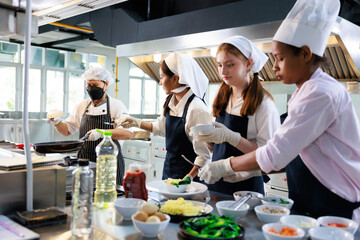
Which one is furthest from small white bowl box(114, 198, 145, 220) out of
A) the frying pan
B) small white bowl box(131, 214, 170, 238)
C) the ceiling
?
the ceiling

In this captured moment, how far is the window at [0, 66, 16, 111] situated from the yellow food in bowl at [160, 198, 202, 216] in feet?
29.4

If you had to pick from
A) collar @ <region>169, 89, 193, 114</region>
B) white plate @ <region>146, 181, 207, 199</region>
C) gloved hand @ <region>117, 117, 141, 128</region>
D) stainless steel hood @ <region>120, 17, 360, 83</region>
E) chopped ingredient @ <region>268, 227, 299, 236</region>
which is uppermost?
stainless steel hood @ <region>120, 17, 360, 83</region>

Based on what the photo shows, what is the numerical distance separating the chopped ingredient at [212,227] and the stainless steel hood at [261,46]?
1746 millimetres

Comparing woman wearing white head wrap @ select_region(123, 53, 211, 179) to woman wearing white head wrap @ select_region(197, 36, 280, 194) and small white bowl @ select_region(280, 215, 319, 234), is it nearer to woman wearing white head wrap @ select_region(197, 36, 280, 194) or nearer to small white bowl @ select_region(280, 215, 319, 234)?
woman wearing white head wrap @ select_region(197, 36, 280, 194)

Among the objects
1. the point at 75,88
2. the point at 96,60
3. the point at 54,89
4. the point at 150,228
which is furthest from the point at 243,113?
the point at 96,60

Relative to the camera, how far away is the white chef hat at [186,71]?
2463mm

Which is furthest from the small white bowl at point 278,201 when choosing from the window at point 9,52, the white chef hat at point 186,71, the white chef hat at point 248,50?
the window at point 9,52

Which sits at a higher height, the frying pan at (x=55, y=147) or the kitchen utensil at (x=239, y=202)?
the frying pan at (x=55, y=147)

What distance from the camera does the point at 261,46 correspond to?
12.5 ft

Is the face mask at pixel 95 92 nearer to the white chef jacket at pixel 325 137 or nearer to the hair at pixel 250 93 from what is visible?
the hair at pixel 250 93

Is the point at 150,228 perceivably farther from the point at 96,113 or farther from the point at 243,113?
the point at 96,113

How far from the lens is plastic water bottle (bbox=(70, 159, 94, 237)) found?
129 centimetres

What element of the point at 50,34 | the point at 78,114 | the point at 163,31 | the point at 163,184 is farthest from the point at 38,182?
the point at 50,34

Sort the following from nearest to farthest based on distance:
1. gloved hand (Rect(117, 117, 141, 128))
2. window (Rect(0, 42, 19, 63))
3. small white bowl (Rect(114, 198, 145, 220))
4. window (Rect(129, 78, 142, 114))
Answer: small white bowl (Rect(114, 198, 145, 220)), gloved hand (Rect(117, 117, 141, 128)), window (Rect(0, 42, 19, 63)), window (Rect(129, 78, 142, 114))
